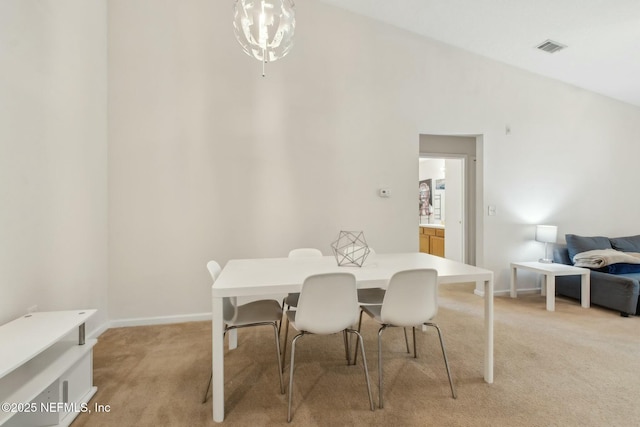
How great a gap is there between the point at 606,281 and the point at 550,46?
278 centimetres

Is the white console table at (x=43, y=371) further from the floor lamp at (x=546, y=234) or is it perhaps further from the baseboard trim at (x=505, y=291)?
the floor lamp at (x=546, y=234)

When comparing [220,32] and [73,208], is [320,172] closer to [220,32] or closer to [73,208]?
[220,32]

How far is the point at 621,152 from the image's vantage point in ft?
14.8

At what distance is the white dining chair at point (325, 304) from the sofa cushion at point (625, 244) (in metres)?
4.55

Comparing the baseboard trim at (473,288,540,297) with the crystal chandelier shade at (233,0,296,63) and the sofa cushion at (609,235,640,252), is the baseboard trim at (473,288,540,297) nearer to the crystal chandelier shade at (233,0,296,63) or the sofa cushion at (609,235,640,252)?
the sofa cushion at (609,235,640,252)

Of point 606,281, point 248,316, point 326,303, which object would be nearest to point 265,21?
point 326,303

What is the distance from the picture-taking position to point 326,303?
1.63m

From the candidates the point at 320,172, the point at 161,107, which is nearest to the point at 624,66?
the point at 320,172

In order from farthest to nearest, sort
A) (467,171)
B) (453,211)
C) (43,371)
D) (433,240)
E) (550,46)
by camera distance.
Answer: (433,240) → (453,211) → (467,171) → (550,46) → (43,371)

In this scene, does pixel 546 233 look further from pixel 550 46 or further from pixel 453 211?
pixel 550 46

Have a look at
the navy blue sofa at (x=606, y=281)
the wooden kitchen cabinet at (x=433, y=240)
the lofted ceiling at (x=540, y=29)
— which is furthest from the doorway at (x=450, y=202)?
the lofted ceiling at (x=540, y=29)

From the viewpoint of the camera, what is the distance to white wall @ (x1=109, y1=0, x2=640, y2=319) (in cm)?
299

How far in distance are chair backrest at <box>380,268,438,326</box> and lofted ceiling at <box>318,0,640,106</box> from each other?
9.79 ft

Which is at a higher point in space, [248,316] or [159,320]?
[248,316]
